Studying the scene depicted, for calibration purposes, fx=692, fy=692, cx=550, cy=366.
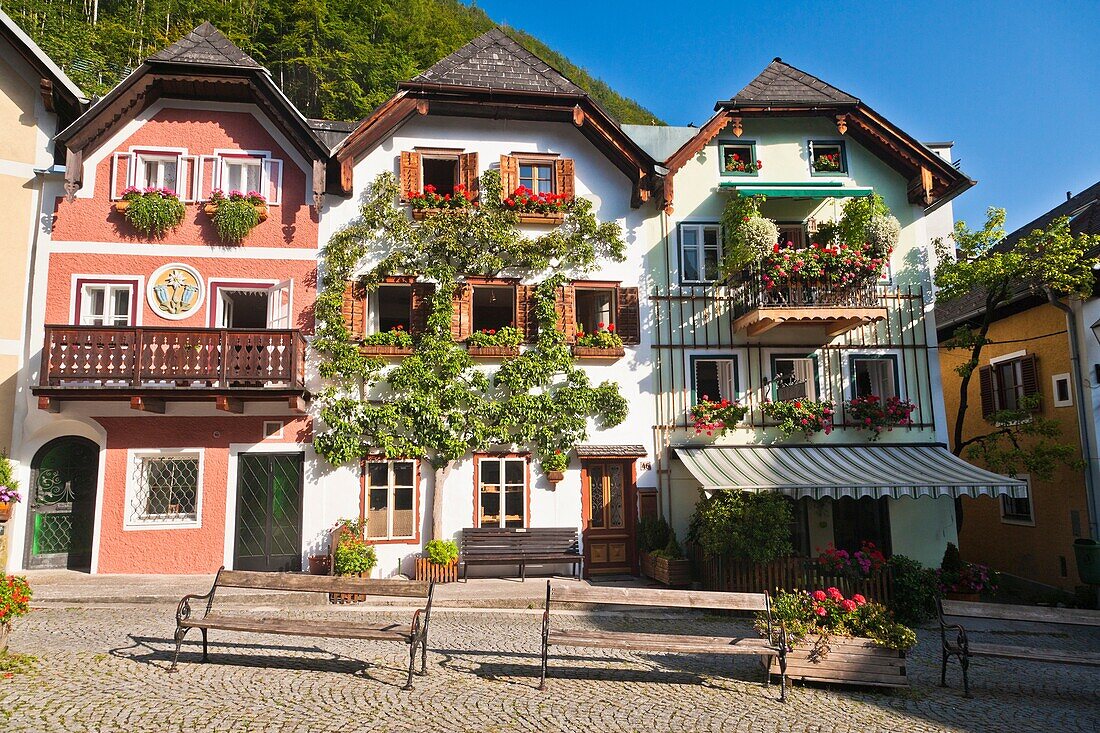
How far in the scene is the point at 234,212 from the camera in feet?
46.4

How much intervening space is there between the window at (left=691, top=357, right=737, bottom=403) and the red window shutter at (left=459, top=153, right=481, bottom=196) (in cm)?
625

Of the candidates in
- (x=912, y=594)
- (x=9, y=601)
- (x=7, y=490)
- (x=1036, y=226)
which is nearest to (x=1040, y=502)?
(x=912, y=594)

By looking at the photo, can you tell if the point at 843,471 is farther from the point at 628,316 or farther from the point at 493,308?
the point at 493,308

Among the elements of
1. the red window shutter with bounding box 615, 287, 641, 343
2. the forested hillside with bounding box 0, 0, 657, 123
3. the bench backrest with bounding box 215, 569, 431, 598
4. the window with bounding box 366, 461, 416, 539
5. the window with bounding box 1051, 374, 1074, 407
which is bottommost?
the bench backrest with bounding box 215, 569, 431, 598

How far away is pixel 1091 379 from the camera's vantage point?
15.0 metres

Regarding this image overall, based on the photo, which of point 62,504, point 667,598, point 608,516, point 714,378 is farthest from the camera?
point 714,378

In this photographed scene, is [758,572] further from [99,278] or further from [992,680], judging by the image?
[99,278]

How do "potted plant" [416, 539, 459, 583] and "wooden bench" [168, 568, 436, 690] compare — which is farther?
"potted plant" [416, 539, 459, 583]

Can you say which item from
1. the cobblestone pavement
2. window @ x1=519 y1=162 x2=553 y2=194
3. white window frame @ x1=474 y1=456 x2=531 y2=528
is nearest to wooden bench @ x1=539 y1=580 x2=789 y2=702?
the cobblestone pavement

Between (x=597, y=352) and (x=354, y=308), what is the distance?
521 cm

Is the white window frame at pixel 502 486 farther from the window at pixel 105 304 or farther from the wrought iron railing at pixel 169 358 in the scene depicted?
the window at pixel 105 304

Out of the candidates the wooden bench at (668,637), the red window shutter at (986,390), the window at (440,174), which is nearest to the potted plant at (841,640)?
the wooden bench at (668,637)

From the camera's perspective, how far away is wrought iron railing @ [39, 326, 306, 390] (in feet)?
41.1

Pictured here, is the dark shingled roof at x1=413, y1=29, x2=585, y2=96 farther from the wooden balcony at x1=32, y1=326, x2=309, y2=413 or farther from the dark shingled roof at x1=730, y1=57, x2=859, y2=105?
the wooden balcony at x1=32, y1=326, x2=309, y2=413
